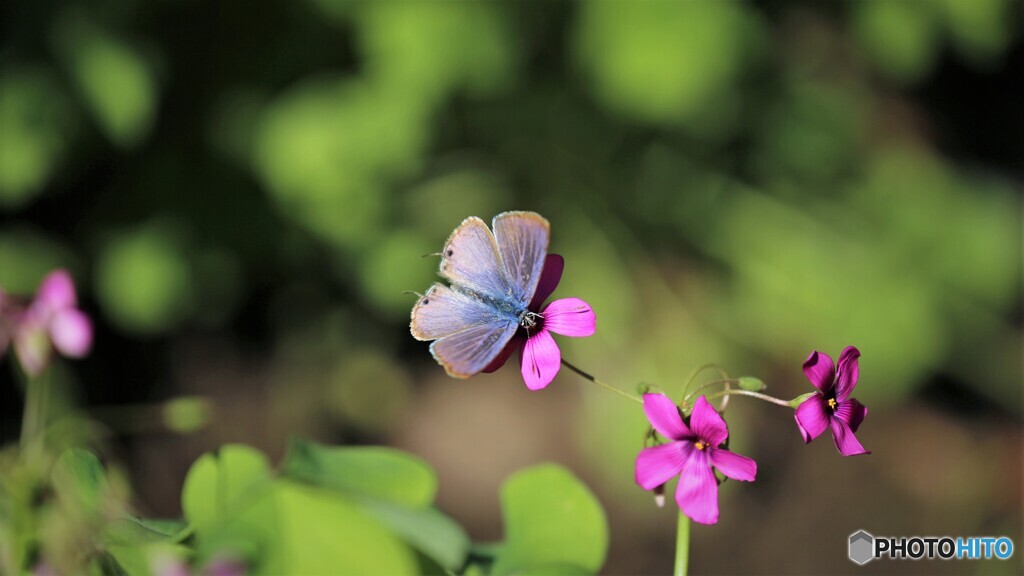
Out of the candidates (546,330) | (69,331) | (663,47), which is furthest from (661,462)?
(663,47)

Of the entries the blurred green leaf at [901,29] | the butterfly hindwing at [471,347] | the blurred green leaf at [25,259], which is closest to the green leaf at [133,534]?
the butterfly hindwing at [471,347]

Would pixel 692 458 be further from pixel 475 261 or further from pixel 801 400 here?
pixel 475 261

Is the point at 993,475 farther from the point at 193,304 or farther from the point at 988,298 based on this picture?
the point at 193,304

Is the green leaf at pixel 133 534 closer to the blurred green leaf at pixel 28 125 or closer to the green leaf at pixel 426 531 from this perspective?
the green leaf at pixel 426 531

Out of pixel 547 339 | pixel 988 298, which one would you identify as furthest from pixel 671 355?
pixel 547 339

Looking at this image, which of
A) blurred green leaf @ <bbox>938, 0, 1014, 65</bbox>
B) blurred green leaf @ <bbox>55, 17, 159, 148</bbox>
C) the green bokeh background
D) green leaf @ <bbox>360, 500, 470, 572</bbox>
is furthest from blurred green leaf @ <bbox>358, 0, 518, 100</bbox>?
green leaf @ <bbox>360, 500, 470, 572</bbox>
